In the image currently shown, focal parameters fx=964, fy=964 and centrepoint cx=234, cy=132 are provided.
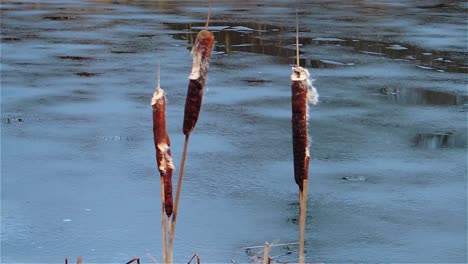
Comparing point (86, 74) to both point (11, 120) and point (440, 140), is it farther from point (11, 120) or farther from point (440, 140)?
point (440, 140)

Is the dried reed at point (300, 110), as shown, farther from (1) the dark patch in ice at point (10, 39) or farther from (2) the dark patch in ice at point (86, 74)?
(1) the dark patch in ice at point (10, 39)

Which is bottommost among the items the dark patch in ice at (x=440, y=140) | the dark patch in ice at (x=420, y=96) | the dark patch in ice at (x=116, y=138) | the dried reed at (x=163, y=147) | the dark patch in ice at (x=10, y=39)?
the dark patch in ice at (x=440, y=140)

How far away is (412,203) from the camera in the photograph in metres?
6.64

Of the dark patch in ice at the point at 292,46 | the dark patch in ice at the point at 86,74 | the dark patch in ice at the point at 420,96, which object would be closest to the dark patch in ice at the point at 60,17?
the dark patch in ice at the point at 292,46

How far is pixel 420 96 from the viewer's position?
10719 mm

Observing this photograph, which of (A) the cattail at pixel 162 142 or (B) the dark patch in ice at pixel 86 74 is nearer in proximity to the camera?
A: (A) the cattail at pixel 162 142

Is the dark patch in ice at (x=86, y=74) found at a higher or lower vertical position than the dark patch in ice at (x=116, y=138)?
higher

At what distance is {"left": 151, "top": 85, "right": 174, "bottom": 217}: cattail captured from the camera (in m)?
2.43

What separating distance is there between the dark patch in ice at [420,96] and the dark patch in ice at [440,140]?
1568 mm

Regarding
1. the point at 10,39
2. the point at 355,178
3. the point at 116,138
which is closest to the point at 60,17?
the point at 10,39

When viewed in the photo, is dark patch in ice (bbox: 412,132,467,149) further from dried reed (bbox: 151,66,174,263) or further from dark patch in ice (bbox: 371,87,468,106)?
dried reed (bbox: 151,66,174,263)

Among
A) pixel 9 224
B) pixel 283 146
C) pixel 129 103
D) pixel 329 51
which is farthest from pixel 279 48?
pixel 9 224

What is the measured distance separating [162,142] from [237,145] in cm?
589

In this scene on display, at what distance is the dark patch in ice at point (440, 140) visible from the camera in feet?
27.6
